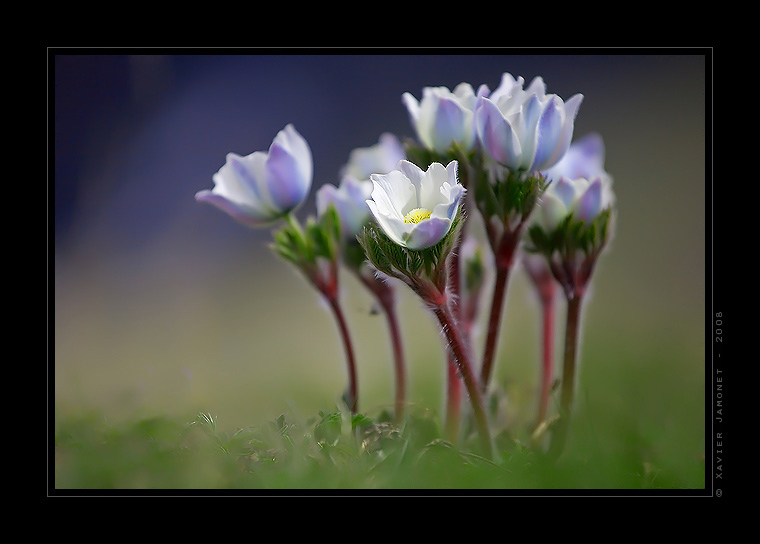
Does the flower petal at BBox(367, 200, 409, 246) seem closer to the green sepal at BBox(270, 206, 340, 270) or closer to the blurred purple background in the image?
the green sepal at BBox(270, 206, 340, 270)

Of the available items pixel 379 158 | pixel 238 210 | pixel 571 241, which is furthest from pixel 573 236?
pixel 238 210

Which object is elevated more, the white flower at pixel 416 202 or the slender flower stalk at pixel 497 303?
the white flower at pixel 416 202

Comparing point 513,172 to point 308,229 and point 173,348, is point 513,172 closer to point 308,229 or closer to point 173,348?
point 308,229

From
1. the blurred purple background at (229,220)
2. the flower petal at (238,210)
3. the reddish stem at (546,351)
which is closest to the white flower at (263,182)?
the flower petal at (238,210)

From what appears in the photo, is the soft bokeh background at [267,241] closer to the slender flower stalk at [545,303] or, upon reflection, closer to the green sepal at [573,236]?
the slender flower stalk at [545,303]

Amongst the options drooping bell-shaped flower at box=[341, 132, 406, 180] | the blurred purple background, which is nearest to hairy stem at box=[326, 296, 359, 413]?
drooping bell-shaped flower at box=[341, 132, 406, 180]
